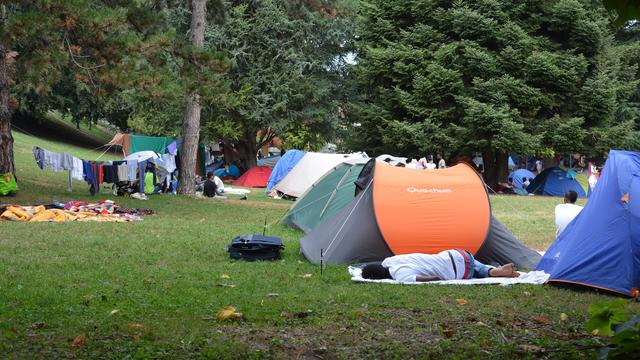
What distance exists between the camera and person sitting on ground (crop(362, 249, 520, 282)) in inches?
339

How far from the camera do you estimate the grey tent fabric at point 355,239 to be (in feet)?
32.2

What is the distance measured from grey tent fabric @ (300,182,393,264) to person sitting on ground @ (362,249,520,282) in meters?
0.91

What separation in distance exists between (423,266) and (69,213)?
900 cm

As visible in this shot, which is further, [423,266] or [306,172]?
[306,172]

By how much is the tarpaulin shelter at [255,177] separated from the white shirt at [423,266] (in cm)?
2361

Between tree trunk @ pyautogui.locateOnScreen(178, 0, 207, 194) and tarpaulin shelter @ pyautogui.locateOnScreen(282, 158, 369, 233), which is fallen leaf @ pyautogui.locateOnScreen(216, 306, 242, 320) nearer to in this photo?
tarpaulin shelter @ pyautogui.locateOnScreen(282, 158, 369, 233)

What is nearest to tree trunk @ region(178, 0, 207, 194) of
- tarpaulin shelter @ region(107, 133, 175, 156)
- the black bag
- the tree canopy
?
tarpaulin shelter @ region(107, 133, 175, 156)

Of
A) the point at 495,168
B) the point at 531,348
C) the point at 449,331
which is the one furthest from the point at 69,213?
the point at 495,168

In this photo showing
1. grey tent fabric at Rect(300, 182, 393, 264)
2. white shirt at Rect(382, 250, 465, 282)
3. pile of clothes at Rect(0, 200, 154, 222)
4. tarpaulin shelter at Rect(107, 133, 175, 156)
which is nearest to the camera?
white shirt at Rect(382, 250, 465, 282)

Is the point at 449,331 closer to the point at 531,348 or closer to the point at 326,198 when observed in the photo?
the point at 531,348

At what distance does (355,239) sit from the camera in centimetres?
986

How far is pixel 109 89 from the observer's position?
16.0m

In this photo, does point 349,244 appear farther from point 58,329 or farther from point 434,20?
point 434,20

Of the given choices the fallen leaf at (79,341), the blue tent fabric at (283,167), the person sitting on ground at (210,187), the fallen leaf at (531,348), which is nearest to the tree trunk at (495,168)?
the blue tent fabric at (283,167)
